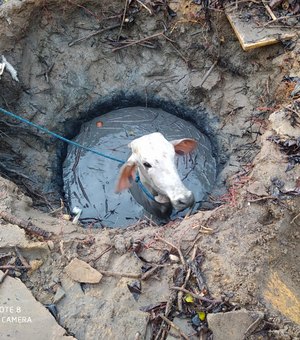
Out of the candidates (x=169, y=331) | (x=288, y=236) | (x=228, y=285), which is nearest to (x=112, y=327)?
(x=169, y=331)

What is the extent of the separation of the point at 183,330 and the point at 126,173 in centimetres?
213

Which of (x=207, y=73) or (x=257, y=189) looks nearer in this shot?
(x=257, y=189)

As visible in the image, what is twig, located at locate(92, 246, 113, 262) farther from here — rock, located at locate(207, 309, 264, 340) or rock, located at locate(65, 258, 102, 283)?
rock, located at locate(207, 309, 264, 340)

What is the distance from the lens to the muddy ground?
152 inches

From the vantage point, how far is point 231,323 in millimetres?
3594

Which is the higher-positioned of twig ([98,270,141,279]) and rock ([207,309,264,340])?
twig ([98,270,141,279])

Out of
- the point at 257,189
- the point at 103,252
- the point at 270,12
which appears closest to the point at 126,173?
the point at 103,252

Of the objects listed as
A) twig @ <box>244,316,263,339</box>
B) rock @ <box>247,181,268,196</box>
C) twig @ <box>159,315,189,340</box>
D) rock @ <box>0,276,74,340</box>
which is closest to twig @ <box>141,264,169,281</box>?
twig @ <box>159,315,189,340</box>

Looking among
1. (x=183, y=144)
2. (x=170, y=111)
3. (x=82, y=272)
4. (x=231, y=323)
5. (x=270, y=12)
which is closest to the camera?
(x=231, y=323)

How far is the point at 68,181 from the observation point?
6.61m

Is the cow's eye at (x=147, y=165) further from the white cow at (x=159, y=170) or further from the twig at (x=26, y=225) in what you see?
the twig at (x=26, y=225)

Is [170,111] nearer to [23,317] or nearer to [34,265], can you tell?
[34,265]

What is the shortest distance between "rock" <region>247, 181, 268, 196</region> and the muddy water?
68.5 inches

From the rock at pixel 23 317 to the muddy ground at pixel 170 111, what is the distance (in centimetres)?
3
